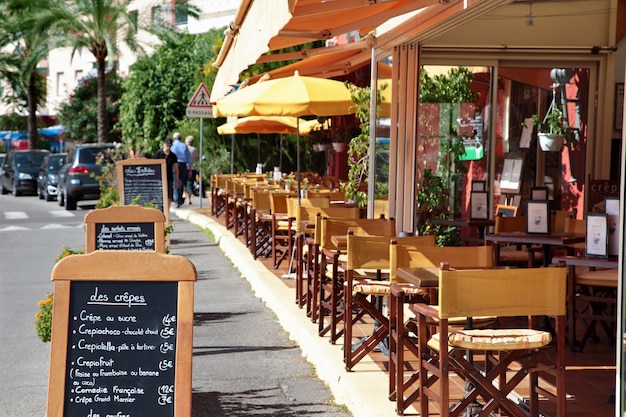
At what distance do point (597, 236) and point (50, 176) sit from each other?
2791 centimetres

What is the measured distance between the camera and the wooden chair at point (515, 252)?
9.31 meters

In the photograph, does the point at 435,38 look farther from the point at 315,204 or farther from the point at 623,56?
the point at 315,204

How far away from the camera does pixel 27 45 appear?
43781 millimetres

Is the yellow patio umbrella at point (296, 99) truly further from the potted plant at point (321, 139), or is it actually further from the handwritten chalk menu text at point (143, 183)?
the potted plant at point (321, 139)

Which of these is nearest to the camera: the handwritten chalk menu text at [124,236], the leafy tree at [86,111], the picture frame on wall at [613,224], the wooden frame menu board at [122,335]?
the wooden frame menu board at [122,335]

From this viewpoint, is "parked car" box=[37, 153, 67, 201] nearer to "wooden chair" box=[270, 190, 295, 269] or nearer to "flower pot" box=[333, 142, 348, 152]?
"flower pot" box=[333, 142, 348, 152]

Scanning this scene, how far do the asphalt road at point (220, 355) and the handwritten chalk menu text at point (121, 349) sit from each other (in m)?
2.16

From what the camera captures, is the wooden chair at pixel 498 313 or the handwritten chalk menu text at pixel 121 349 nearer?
the handwritten chalk menu text at pixel 121 349

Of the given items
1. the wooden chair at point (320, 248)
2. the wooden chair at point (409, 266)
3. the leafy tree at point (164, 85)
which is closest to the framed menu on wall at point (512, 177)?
the wooden chair at point (320, 248)

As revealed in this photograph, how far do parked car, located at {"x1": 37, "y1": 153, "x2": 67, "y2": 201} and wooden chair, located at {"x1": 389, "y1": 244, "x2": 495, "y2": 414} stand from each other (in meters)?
27.1

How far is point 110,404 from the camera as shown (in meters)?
4.37

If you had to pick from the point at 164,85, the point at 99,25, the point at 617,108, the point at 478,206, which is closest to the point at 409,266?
the point at 478,206

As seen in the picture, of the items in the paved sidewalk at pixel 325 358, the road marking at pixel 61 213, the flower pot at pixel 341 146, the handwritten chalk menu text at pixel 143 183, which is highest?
the flower pot at pixel 341 146

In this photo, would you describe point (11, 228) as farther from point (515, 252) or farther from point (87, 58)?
point (87, 58)
